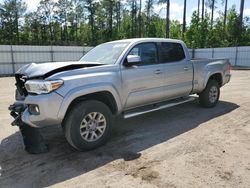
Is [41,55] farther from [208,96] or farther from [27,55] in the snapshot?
[208,96]

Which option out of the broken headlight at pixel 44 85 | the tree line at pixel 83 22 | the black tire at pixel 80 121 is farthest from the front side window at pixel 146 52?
the tree line at pixel 83 22

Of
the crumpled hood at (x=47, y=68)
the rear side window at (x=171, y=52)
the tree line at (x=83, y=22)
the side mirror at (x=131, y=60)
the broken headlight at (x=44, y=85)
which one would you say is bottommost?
the broken headlight at (x=44, y=85)

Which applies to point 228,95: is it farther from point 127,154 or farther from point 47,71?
point 47,71

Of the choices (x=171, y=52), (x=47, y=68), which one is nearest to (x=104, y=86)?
(x=47, y=68)

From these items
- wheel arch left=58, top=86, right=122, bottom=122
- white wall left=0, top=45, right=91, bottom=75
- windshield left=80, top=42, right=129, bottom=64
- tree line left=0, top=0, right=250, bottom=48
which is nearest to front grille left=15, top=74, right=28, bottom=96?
wheel arch left=58, top=86, right=122, bottom=122

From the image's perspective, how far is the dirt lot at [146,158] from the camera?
3492 millimetres

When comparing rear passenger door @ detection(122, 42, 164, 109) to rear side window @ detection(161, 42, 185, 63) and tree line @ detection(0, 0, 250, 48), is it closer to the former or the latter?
rear side window @ detection(161, 42, 185, 63)

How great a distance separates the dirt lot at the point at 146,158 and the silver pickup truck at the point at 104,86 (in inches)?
17.8

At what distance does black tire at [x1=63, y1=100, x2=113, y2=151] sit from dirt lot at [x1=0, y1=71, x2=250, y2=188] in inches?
5.9

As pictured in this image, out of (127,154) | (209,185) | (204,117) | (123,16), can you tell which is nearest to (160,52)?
(204,117)

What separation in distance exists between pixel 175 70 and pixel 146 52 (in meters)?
0.85

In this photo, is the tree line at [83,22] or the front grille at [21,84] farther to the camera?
the tree line at [83,22]

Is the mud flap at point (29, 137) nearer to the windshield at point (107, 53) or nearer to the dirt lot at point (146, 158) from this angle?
the dirt lot at point (146, 158)

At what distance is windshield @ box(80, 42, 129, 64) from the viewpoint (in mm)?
5091
